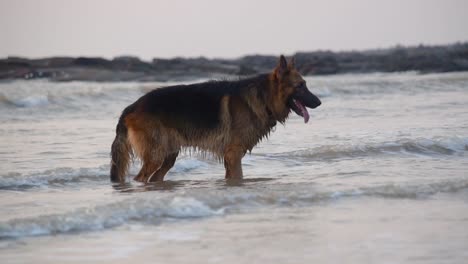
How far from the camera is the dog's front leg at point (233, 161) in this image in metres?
9.76

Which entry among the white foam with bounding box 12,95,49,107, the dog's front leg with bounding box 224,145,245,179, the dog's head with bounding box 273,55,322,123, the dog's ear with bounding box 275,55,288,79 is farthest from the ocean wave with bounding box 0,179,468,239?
the white foam with bounding box 12,95,49,107

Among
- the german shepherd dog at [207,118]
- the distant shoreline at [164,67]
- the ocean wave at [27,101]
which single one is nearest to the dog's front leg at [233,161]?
the german shepherd dog at [207,118]

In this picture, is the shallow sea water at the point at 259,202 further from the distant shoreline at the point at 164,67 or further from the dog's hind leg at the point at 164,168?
the distant shoreline at the point at 164,67

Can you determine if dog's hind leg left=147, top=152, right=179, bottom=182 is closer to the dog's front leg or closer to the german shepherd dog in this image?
the german shepherd dog

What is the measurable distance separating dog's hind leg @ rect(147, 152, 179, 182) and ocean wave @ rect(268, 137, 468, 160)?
220 centimetres

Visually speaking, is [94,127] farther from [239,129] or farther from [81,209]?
[81,209]

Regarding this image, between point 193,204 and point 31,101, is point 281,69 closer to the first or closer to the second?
point 193,204

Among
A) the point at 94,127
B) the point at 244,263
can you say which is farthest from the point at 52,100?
the point at 244,263

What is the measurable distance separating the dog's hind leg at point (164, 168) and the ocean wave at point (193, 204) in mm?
1464

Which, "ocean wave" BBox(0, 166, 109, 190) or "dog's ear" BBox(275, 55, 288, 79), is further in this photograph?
"dog's ear" BBox(275, 55, 288, 79)

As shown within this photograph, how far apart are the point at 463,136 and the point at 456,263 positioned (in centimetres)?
742

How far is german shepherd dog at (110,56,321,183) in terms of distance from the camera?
9.66m

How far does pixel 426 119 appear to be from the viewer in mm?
16281

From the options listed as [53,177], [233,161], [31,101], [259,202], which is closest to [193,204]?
[259,202]
